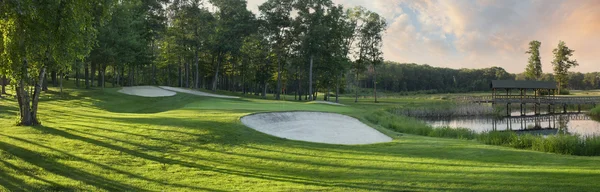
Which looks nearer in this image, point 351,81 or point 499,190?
point 499,190

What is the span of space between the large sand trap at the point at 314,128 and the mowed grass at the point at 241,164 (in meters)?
1.88

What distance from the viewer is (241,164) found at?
10.5m

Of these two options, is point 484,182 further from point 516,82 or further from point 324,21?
point 516,82

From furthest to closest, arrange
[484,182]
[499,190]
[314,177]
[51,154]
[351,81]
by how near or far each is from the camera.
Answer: [351,81] < [51,154] < [314,177] < [484,182] < [499,190]

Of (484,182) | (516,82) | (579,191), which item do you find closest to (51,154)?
(484,182)

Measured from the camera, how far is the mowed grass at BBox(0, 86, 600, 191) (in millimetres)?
8047

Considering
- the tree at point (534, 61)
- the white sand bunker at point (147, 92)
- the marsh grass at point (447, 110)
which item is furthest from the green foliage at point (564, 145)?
the tree at point (534, 61)

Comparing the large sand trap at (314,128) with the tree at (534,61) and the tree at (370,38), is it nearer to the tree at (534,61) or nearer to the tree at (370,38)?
the tree at (370,38)

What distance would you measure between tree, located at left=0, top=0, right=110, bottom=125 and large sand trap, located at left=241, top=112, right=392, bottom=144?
779 centimetres

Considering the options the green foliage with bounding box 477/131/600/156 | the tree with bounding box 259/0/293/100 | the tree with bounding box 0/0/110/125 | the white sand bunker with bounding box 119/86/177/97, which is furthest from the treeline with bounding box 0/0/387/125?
the green foliage with bounding box 477/131/600/156

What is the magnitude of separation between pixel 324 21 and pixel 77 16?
40.4 meters

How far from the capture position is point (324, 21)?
50.3m

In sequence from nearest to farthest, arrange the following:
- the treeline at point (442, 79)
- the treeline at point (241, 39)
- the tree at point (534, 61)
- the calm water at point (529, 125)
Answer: the calm water at point (529, 125), the treeline at point (241, 39), the tree at point (534, 61), the treeline at point (442, 79)

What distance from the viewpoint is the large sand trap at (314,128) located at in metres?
16.2
